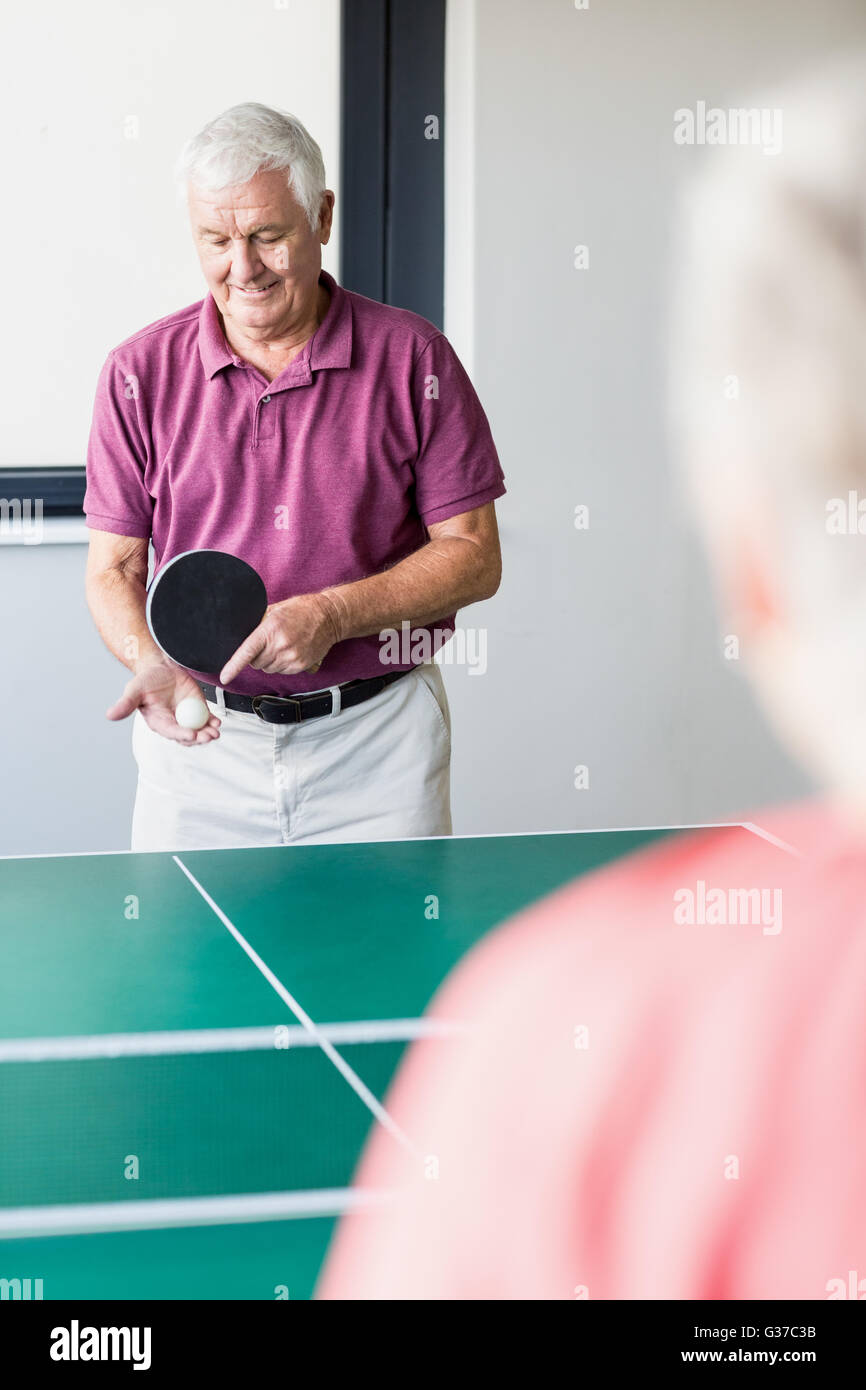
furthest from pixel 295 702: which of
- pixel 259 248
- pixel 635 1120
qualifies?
pixel 635 1120

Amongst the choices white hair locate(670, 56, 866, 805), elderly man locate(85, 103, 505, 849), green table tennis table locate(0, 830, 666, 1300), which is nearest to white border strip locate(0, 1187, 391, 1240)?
green table tennis table locate(0, 830, 666, 1300)

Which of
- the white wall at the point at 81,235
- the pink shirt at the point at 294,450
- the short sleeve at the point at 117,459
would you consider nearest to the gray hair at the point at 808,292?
the pink shirt at the point at 294,450

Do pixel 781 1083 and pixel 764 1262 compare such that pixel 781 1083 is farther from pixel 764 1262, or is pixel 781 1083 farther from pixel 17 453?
pixel 17 453

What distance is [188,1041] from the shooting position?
136cm

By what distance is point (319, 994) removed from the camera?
1.47 metres

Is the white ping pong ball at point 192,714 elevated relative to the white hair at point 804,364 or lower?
lower

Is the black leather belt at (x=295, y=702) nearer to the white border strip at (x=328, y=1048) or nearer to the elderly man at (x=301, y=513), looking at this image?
the elderly man at (x=301, y=513)

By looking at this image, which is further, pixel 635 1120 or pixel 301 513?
pixel 301 513

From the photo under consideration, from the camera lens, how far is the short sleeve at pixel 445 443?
2.27 meters

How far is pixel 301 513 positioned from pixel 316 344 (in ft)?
0.89

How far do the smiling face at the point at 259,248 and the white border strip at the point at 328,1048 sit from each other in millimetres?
962

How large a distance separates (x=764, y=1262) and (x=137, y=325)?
9.67ft

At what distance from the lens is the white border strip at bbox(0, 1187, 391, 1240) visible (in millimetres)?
1158

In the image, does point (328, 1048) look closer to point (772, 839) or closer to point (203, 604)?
point (203, 604)
